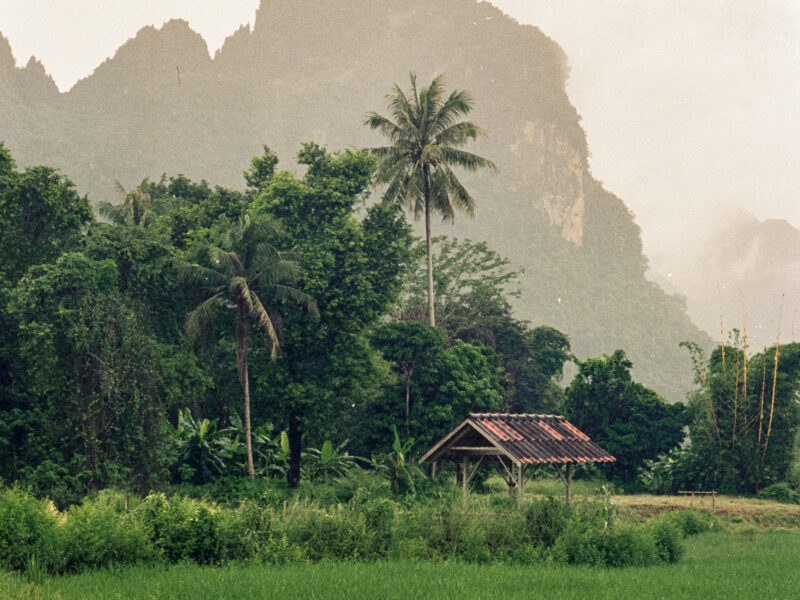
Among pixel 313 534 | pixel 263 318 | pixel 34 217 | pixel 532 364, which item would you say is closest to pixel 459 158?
pixel 532 364

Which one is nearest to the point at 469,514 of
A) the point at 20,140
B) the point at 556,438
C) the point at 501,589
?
the point at 501,589

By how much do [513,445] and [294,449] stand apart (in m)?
14.2

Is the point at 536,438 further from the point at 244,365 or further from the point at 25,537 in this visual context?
the point at 25,537

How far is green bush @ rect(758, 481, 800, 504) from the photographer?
40.2m

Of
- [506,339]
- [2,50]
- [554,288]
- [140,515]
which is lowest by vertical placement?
[140,515]

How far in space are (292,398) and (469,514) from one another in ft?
54.6

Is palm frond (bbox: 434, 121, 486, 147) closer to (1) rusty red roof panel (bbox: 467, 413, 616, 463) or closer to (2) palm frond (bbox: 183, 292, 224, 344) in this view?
(2) palm frond (bbox: 183, 292, 224, 344)

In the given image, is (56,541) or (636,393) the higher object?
(636,393)

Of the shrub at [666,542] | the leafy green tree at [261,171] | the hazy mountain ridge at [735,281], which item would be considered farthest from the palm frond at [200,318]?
the hazy mountain ridge at [735,281]

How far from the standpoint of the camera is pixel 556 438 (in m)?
29.4

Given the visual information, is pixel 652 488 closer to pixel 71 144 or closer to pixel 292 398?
pixel 292 398

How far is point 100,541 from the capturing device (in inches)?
701

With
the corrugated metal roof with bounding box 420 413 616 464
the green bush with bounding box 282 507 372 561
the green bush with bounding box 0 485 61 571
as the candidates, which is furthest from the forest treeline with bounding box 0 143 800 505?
the green bush with bounding box 0 485 61 571

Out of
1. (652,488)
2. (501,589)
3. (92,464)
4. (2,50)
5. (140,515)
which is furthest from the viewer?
(2,50)
